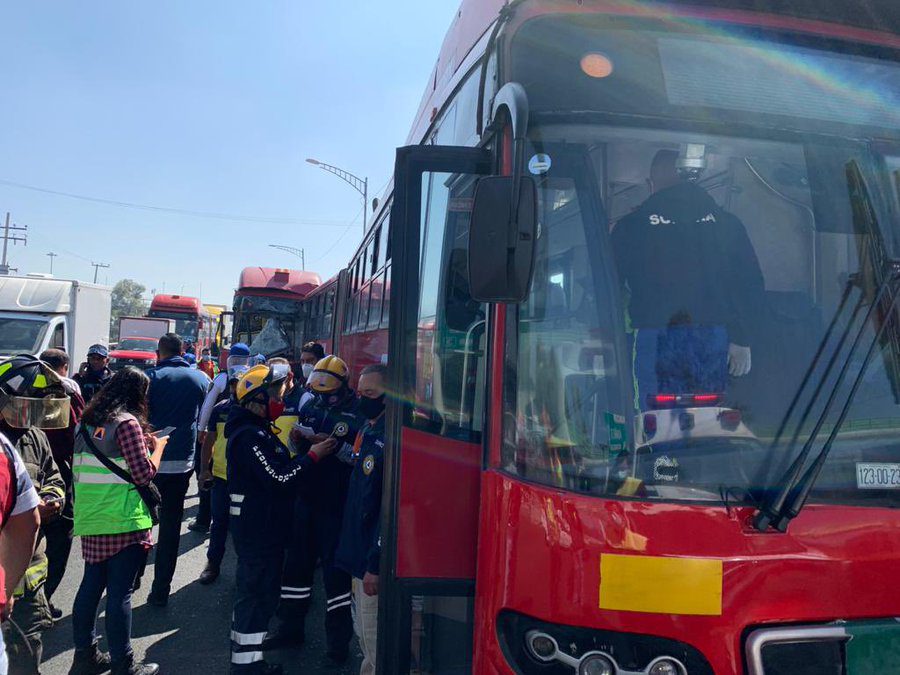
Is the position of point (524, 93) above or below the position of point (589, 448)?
above

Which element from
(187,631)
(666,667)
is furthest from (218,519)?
(666,667)

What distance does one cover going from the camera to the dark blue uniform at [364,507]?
3.59 m

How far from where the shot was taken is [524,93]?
2.30 meters

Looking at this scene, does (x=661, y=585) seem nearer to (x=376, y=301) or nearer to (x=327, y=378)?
(x=327, y=378)

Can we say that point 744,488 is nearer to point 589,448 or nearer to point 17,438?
point 589,448

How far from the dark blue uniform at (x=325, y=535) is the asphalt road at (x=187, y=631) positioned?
0.21 metres

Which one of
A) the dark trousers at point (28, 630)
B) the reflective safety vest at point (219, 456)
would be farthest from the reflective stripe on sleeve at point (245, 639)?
the reflective safety vest at point (219, 456)

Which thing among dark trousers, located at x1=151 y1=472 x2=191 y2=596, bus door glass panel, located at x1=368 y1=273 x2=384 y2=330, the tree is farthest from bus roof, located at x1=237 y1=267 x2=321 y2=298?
the tree

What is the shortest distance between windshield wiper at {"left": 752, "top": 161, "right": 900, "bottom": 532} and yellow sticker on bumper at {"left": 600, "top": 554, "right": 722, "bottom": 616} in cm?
23

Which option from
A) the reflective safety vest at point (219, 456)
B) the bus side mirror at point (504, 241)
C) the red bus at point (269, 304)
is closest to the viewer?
the bus side mirror at point (504, 241)

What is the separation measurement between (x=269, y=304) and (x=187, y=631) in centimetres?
1569

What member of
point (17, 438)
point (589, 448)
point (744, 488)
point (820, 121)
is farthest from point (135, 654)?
point (820, 121)

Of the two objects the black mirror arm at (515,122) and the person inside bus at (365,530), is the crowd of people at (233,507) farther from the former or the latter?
the black mirror arm at (515,122)

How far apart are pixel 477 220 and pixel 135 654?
4112 millimetres
